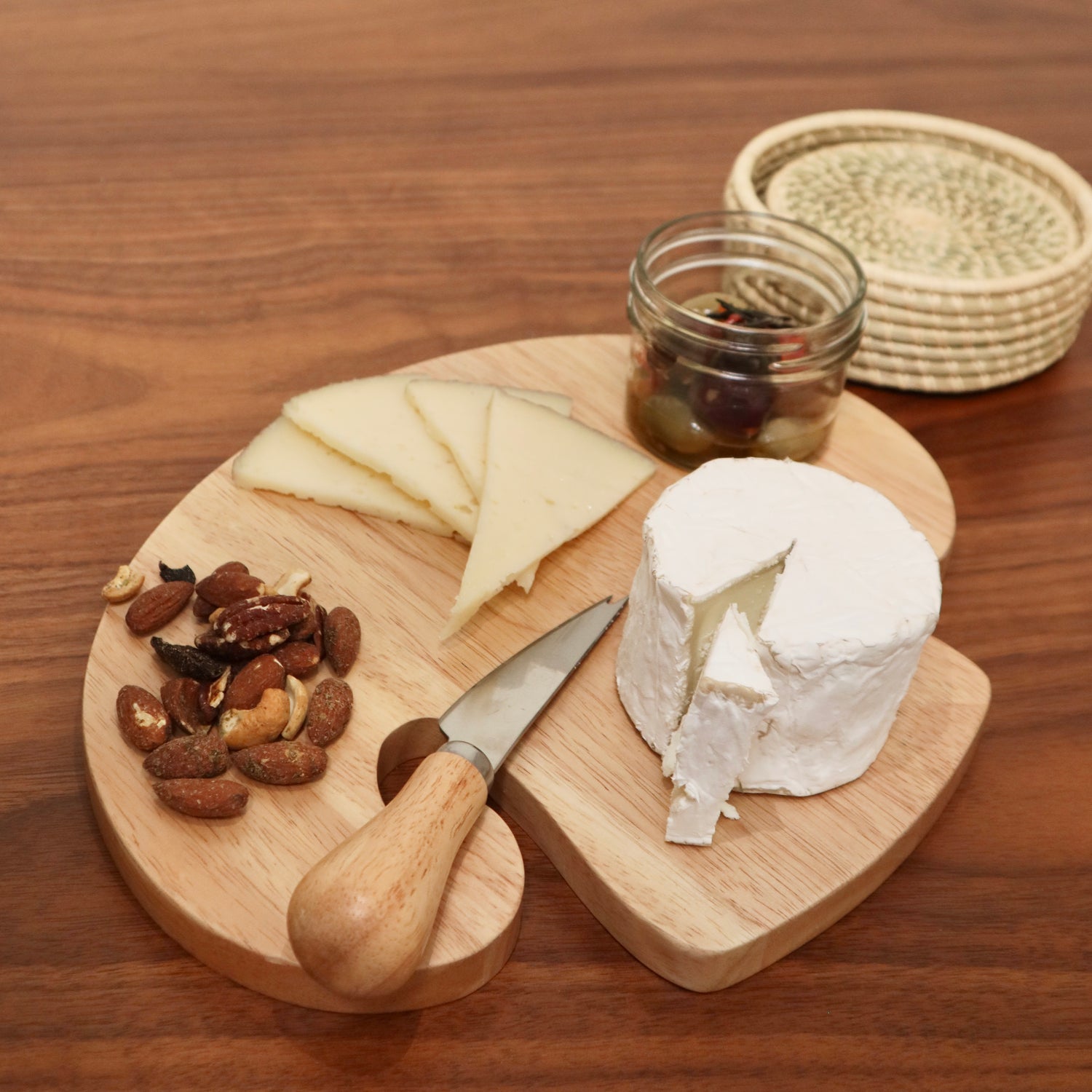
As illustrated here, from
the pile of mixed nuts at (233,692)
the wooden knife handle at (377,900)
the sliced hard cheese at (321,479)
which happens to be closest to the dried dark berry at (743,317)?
the sliced hard cheese at (321,479)

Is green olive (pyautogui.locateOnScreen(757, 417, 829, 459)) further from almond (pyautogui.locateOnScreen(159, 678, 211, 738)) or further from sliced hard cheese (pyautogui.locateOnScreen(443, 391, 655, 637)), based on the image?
almond (pyautogui.locateOnScreen(159, 678, 211, 738))

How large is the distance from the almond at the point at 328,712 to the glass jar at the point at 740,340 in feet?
2.39

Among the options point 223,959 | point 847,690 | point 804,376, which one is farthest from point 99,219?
point 847,690

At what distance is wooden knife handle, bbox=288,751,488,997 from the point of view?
1258 millimetres

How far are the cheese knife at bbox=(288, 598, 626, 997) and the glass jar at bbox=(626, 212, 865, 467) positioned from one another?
610 millimetres

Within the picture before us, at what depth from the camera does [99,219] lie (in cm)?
254

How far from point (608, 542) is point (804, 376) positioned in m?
0.40

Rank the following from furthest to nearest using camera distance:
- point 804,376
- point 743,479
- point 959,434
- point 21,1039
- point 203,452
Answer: point 959,434 → point 203,452 → point 804,376 → point 743,479 → point 21,1039

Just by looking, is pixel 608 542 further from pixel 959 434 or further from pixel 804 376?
pixel 959 434

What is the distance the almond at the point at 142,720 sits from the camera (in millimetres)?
1516

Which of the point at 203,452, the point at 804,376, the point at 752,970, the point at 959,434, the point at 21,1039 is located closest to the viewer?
the point at 21,1039

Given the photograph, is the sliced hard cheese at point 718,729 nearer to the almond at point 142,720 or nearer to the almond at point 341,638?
the almond at point 341,638

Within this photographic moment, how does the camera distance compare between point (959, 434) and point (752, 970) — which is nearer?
point (752, 970)

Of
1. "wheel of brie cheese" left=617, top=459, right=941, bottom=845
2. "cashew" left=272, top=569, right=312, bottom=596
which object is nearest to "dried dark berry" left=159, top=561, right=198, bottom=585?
"cashew" left=272, top=569, right=312, bottom=596
